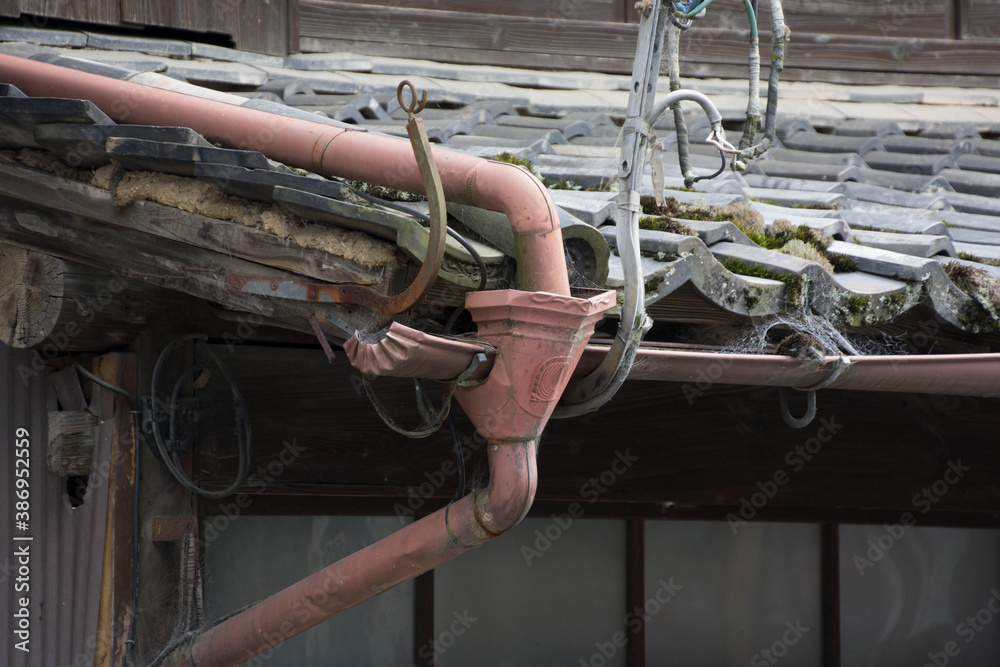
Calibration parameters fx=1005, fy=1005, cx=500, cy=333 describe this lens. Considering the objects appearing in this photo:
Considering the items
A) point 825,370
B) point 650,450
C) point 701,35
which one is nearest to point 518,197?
point 825,370

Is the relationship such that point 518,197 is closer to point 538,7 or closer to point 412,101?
point 412,101

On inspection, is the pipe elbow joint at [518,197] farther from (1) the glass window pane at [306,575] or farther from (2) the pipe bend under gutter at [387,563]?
(1) the glass window pane at [306,575]

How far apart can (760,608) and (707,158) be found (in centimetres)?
189

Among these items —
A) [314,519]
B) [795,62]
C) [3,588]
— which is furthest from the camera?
[795,62]

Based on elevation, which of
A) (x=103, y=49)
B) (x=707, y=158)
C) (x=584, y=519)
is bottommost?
(x=584, y=519)

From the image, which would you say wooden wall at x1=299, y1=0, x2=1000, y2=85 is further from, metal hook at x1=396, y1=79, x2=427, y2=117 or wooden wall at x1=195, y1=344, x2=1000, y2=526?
metal hook at x1=396, y1=79, x2=427, y2=117

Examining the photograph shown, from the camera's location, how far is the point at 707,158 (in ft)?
13.9

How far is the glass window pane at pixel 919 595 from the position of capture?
4.30m

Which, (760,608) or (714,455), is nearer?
(714,455)

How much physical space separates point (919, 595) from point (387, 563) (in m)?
3.05

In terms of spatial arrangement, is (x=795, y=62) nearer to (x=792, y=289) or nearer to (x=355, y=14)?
(x=355, y=14)

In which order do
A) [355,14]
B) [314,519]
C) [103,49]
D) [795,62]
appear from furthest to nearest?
[795,62] < [355,14] < [103,49] < [314,519]

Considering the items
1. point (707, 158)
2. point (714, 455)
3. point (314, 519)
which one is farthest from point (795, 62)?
point (314, 519)

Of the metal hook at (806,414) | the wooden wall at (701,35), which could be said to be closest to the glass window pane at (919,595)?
the metal hook at (806,414)
